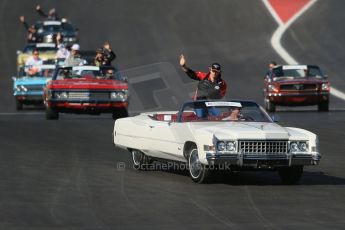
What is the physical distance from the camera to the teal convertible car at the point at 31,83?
3259cm

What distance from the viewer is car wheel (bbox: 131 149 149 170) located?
54.8 ft

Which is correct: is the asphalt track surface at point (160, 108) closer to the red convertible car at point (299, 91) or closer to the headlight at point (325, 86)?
the red convertible car at point (299, 91)

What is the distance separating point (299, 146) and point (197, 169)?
4.23 feet

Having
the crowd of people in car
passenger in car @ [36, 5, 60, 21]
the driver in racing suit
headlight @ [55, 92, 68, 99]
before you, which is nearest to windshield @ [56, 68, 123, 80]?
the crowd of people in car

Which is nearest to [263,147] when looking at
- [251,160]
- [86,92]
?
[251,160]

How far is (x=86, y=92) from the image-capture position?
27.6 m

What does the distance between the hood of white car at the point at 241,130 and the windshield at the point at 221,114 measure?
1.52 feet

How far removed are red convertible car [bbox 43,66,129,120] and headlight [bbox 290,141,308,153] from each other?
1360 centimetres

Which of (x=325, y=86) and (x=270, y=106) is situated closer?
(x=325, y=86)

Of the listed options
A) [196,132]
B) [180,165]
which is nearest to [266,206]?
[196,132]

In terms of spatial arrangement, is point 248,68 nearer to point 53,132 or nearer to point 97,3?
point 97,3

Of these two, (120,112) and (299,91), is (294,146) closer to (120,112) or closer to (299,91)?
(120,112)

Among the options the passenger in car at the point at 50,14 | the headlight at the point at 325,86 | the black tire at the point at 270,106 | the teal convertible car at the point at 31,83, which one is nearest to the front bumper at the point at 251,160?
the headlight at the point at 325,86

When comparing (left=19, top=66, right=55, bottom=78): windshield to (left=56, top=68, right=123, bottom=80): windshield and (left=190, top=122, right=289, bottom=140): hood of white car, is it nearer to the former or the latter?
(left=56, top=68, right=123, bottom=80): windshield
